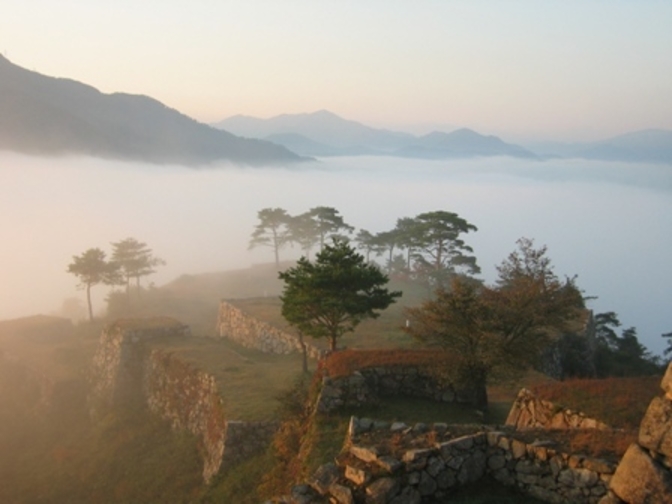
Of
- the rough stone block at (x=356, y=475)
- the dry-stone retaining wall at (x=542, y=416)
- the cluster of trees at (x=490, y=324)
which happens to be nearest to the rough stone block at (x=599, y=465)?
the dry-stone retaining wall at (x=542, y=416)

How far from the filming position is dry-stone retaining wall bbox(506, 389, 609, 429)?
1109 cm

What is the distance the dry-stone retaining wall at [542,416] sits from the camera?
36.4 ft

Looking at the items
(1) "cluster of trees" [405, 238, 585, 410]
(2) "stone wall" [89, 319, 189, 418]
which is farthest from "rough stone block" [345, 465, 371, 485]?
(2) "stone wall" [89, 319, 189, 418]

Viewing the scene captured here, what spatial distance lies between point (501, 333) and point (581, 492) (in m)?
7.45

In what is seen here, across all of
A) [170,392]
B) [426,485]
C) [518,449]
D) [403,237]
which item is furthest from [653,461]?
[403,237]

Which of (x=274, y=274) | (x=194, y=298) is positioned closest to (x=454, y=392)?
(x=194, y=298)

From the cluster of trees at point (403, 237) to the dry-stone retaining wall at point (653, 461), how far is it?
109ft

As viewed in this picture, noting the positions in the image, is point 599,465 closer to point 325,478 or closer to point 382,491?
point 382,491

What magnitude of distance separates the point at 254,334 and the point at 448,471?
2324cm

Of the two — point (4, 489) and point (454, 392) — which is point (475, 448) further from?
point (4, 489)

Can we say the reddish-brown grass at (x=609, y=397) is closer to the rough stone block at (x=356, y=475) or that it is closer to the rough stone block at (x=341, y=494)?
the rough stone block at (x=356, y=475)

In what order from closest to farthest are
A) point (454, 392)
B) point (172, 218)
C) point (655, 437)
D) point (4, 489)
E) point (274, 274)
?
point (655, 437) → point (454, 392) → point (4, 489) → point (274, 274) → point (172, 218)

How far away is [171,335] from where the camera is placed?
28.8m

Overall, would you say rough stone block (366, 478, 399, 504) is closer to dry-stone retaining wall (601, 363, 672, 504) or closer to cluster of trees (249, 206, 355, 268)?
dry-stone retaining wall (601, 363, 672, 504)
